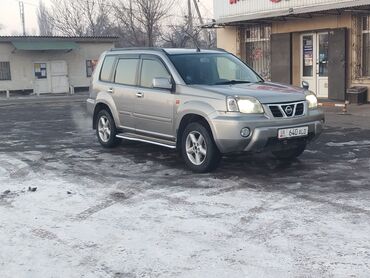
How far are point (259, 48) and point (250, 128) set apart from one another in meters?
14.5

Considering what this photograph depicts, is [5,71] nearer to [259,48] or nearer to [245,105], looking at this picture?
[259,48]

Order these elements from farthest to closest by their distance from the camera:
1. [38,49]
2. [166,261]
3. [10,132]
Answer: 1. [38,49]
2. [10,132]
3. [166,261]

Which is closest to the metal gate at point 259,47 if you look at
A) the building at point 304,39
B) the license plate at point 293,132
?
the building at point 304,39

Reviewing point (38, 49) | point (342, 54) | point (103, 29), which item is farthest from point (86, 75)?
point (342, 54)

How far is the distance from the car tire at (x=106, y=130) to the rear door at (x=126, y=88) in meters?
0.42

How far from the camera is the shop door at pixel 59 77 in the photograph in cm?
3291

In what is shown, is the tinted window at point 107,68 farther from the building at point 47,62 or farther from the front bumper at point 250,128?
the building at point 47,62

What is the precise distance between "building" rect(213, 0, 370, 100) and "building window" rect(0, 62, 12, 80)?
14.9 meters

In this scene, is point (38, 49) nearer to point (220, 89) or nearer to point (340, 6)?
point (340, 6)

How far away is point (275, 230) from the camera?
16.3 ft

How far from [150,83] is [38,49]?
78.7 feet

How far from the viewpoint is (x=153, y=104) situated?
8258 millimetres

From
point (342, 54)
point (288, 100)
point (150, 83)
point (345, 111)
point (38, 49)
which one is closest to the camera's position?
point (288, 100)

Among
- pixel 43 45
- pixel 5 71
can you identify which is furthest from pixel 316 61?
pixel 5 71
